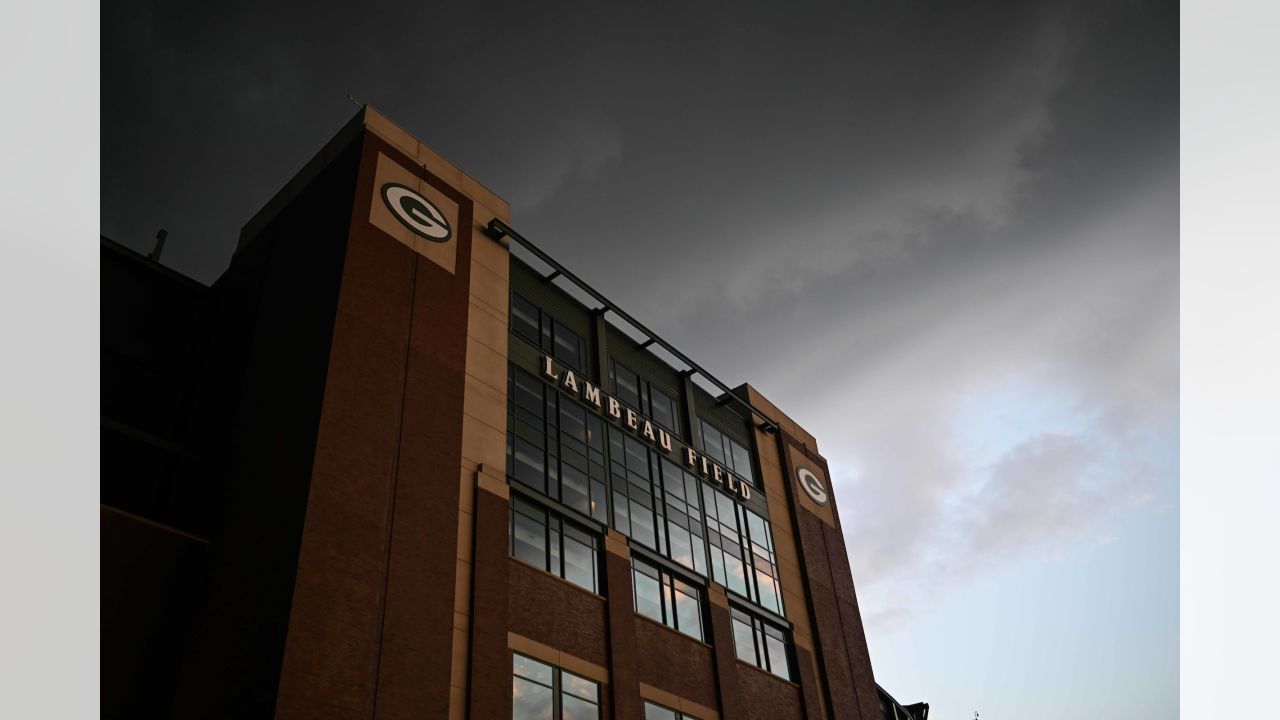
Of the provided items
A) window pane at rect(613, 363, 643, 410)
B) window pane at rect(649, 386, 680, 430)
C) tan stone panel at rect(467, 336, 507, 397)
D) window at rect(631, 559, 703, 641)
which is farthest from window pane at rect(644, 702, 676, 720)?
window pane at rect(649, 386, 680, 430)

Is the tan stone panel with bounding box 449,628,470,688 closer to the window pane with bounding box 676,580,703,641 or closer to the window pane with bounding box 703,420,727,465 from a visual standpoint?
the window pane with bounding box 676,580,703,641

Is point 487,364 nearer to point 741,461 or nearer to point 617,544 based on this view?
point 617,544

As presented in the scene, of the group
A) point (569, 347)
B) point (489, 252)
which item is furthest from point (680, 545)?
point (489, 252)

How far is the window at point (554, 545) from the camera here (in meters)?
28.5

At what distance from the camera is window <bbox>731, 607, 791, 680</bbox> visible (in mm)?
36375

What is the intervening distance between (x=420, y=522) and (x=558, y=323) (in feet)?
43.2

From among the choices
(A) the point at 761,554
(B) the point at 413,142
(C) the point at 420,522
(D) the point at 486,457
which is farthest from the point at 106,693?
(A) the point at 761,554

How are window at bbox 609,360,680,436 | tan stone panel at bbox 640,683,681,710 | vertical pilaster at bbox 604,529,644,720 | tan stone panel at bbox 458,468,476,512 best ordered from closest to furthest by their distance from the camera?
tan stone panel at bbox 458,468,476,512 < vertical pilaster at bbox 604,529,644,720 < tan stone panel at bbox 640,683,681,710 < window at bbox 609,360,680,436

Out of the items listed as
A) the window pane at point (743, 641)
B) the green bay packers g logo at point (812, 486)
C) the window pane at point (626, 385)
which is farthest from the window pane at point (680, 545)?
the green bay packers g logo at point (812, 486)

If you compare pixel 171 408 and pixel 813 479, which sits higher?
pixel 813 479

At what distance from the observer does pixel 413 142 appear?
34.0 m

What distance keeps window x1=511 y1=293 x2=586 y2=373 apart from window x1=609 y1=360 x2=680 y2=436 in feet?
7.16

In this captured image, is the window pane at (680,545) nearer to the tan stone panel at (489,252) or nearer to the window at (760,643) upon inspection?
the window at (760,643)

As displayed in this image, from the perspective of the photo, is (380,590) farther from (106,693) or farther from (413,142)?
(413,142)
